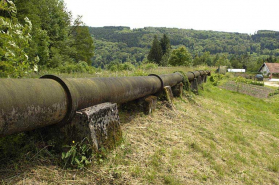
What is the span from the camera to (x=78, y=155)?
7.15 ft

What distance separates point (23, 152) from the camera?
211cm

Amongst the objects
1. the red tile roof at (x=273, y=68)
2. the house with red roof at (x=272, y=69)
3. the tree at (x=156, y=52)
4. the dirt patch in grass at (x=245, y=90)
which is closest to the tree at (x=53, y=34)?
the dirt patch in grass at (x=245, y=90)

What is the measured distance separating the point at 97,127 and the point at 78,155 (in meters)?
0.37

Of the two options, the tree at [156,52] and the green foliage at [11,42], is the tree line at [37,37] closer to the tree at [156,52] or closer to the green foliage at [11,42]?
the green foliage at [11,42]

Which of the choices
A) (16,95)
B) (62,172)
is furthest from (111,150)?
(16,95)

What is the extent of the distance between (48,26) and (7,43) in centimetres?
2472

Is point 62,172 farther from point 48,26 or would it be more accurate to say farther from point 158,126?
point 48,26

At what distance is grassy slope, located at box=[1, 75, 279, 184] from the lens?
2090 millimetres

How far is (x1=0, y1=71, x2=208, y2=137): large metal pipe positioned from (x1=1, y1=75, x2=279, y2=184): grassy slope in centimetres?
54

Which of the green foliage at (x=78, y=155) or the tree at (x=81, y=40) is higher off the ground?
the tree at (x=81, y=40)

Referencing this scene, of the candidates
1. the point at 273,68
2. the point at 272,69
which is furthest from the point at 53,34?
the point at 273,68

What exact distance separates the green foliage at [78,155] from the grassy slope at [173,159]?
84 mm

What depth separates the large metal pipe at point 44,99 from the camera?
156 cm

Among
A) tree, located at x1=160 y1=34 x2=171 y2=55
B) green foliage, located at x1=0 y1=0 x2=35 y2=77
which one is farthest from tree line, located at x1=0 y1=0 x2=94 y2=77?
tree, located at x1=160 y1=34 x2=171 y2=55
